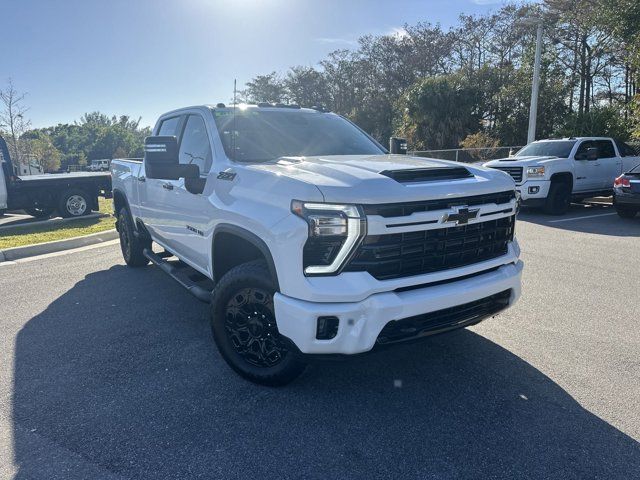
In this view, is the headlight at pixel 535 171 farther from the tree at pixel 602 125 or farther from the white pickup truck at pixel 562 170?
the tree at pixel 602 125

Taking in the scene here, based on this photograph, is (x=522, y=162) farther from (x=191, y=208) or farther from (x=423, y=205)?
(x=423, y=205)

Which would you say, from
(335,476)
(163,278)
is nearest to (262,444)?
(335,476)

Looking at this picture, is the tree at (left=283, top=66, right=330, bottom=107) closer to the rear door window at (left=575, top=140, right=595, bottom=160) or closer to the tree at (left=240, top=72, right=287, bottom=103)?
the tree at (left=240, top=72, right=287, bottom=103)

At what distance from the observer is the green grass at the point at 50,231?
344 inches

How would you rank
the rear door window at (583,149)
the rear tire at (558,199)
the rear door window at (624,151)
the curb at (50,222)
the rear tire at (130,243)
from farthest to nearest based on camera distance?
the rear door window at (624,151)
the rear door window at (583,149)
the rear tire at (558,199)
the curb at (50,222)
the rear tire at (130,243)

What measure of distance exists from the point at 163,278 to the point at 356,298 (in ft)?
13.9

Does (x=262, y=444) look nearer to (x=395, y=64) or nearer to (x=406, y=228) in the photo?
(x=406, y=228)

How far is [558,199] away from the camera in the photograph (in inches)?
448

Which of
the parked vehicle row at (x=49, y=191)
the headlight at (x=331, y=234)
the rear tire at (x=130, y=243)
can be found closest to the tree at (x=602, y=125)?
the parked vehicle row at (x=49, y=191)

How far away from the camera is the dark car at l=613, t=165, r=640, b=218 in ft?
32.7

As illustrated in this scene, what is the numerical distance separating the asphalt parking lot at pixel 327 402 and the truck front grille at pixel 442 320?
0.52m

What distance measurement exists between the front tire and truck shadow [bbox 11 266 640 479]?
16cm

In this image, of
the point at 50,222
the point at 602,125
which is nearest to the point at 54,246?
the point at 50,222

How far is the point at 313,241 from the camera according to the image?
108 inches
